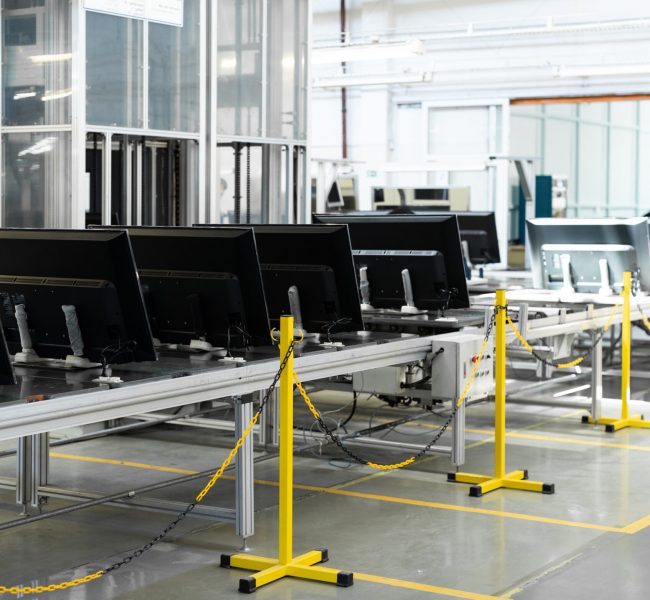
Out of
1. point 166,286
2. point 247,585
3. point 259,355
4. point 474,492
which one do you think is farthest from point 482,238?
point 247,585

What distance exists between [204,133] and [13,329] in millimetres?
3828

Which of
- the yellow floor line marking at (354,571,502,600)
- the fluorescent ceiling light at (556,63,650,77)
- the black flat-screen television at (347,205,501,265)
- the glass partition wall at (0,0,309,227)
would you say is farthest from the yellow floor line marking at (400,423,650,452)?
the fluorescent ceiling light at (556,63,650,77)

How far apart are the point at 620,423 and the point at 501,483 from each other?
2.13 metres

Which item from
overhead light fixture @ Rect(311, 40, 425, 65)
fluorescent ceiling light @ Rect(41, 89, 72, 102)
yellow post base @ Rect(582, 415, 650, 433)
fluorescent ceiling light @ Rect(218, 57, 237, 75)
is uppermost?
overhead light fixture @ Rect(311, 40, 425, 65)

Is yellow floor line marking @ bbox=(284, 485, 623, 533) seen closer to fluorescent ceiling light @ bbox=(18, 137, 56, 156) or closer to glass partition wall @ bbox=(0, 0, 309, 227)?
glass partition wall @ bbox=(0, 0, 309, 227)

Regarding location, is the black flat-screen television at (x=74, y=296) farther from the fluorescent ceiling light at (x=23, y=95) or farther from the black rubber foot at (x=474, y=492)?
the fluorescent ceiling light at (x=23, y=95)

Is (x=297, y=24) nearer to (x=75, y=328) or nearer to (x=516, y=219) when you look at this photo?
(x=75, y=328)

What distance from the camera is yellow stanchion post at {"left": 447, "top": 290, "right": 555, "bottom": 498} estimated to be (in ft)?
20.6

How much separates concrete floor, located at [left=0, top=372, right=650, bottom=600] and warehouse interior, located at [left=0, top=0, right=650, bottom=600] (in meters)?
0.02

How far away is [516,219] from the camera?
19.7 meters

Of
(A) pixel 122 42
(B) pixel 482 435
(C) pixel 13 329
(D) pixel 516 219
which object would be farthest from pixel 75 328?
(D) pixel 516 219

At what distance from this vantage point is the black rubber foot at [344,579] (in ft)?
15.2

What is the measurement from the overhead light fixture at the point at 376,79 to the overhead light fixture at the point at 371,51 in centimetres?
113

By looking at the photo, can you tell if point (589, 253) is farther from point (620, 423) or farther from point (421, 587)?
point (421, 587)
